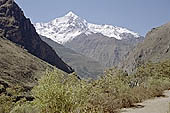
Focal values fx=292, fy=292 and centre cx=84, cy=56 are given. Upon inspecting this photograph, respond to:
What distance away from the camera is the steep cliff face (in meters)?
179

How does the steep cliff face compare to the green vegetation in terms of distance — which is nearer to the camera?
the green vegetation

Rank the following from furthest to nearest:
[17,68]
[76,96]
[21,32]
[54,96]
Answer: [21,32] → [17,68] → [76,96] → [54,96]

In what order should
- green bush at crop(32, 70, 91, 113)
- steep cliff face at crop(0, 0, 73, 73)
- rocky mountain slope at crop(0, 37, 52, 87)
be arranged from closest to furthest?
green bush at crop(32, 70, 91, 113), rocky mountain slope at crop(0, 37, 52, 87), steep cliff face at crop(0, 0, 73, 73)

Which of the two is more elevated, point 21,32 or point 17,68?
point 21,32

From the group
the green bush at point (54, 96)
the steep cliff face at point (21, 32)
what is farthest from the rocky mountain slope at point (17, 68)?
the green bush at point (54, 96)

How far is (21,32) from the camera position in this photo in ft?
606

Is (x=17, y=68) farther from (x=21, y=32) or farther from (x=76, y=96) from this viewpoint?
(x=76, y=96)

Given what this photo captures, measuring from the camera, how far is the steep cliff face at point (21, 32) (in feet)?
587

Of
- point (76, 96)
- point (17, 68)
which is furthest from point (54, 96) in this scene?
point (17, 68)

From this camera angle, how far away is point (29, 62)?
125125mm

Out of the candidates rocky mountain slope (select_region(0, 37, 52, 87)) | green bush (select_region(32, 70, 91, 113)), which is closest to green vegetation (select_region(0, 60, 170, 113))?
green bush (select_region(32, 70, 91, 113))

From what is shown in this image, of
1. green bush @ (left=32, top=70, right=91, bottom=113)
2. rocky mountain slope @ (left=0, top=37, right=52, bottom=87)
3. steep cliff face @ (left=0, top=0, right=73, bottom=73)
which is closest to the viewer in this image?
green bush @ (left=32, top=70, right=91, bottom=113)

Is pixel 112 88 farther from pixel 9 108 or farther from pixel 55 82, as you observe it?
pixel 55 82

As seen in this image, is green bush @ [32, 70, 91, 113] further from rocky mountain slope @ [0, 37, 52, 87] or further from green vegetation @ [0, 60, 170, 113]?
rocky mountain slope @ [0, 37, 52, 87]
